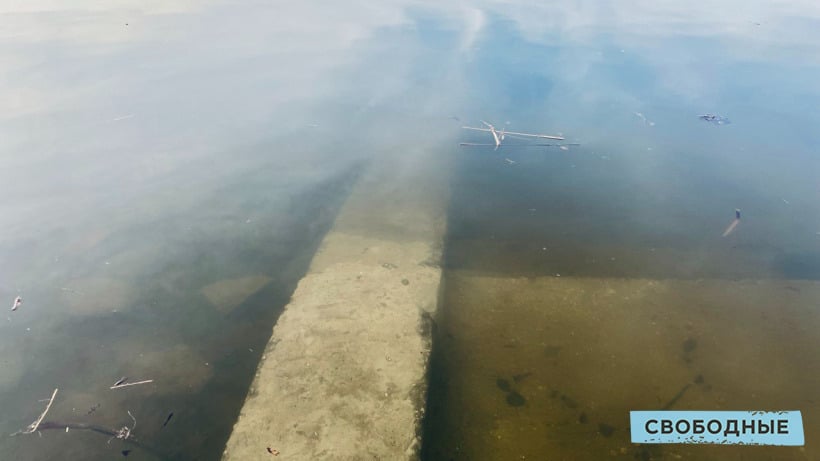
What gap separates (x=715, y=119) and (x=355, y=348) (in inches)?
191

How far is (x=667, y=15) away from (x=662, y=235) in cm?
673

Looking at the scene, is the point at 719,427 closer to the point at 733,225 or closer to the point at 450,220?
the point at 733,225

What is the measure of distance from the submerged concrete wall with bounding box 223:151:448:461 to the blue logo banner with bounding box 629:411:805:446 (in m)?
1.17

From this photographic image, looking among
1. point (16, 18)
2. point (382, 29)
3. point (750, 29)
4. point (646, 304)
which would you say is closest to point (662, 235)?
point (646, 304)

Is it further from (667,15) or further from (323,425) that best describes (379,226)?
(667,15)

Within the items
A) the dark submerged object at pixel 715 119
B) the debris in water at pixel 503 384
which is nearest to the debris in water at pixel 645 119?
the dark submerged object at pixel 715 119

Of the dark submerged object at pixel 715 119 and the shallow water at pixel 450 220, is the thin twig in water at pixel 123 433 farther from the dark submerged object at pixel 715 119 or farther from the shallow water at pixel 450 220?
the dark submerged object at pixel 715 119

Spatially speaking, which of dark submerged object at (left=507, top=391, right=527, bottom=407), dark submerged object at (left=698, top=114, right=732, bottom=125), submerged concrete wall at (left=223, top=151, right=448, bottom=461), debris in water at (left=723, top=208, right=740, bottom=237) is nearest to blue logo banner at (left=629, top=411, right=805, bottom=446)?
dark submerged object at (left=507, top=391, right=527, bottom=407)

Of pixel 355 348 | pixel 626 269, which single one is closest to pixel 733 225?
pixel 626 269

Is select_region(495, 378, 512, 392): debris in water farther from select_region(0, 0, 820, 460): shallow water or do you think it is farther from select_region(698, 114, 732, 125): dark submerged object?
select_region(698, 114, 732, 125): dark submerged object

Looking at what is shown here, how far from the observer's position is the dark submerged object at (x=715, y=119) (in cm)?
531

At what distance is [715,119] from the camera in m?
5.36

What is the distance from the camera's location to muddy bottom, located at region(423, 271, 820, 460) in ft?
Answer: 8.00

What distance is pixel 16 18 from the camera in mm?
7531
